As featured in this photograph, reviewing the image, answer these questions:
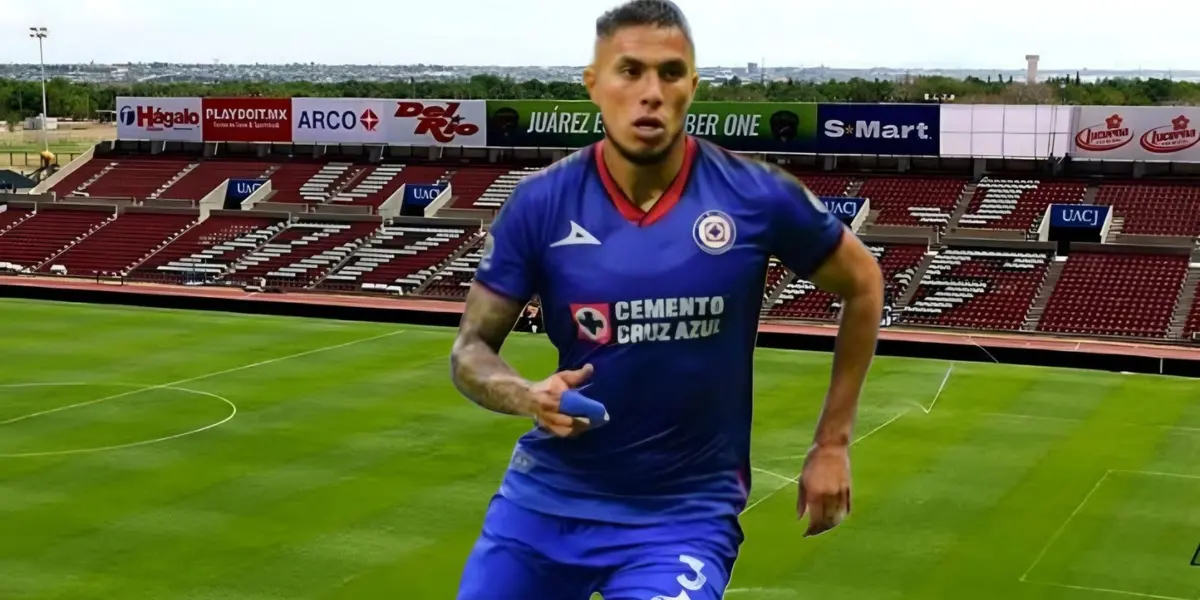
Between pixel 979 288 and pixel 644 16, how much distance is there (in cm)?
4595

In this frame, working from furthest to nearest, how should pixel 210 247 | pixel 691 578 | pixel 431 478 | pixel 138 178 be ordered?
pixel 138 178 < pixel 210 247 < pixel 431 478 < pixel 691 578

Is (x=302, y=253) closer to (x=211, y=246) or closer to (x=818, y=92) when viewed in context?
(x=211, y=246)

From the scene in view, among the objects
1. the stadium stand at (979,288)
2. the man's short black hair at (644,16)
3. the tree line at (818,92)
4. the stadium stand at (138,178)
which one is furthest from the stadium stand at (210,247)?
the man's short black hair at (644,16)

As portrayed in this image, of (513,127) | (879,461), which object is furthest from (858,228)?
(879,461)

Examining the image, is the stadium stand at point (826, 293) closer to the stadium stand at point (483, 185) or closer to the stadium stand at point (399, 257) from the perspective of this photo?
the stadium stand at point (399, 257)

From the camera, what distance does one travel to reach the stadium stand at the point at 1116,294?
45281mm

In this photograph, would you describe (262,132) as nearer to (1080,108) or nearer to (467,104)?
(467,104)

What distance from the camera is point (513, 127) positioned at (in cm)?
6469

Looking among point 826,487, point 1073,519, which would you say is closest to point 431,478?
point 1073,519

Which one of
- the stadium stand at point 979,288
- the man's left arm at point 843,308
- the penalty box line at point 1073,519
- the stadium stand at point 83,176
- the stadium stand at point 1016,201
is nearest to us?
the man's left arm at point 843,308

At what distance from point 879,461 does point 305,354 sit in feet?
58.7

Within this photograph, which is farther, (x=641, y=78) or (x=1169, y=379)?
(x=1169, y=379)

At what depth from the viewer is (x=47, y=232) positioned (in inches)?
2525

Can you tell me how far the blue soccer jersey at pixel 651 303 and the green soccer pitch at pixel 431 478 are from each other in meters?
15.2
